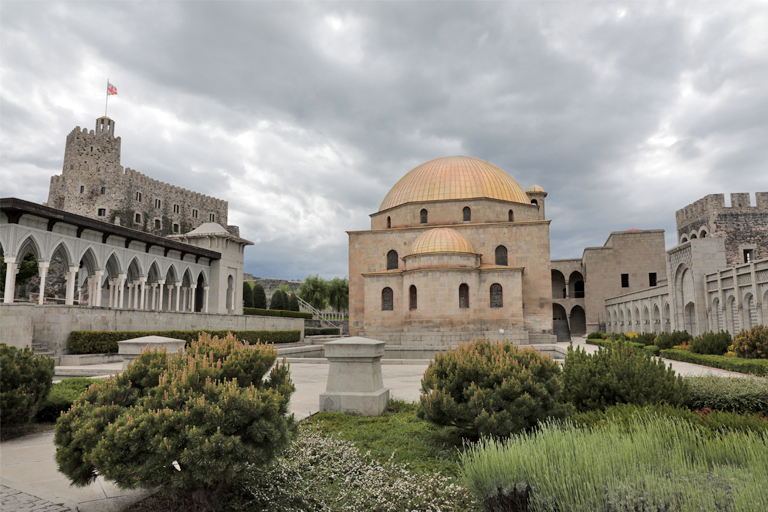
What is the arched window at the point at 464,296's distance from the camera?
26500 millimetres

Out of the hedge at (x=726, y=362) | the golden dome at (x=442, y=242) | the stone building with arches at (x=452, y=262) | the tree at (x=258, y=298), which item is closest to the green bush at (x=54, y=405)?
the hedge at (x=726, y=362)

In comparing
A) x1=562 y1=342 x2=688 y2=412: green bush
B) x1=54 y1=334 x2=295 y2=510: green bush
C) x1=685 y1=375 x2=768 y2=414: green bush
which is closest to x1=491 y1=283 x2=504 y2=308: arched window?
x1=685 y1=375 x2=768 y2=414: green bush

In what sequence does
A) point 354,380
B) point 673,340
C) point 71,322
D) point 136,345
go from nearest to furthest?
point 354,380 < point 136,345 < point 71,322 < point 673,340

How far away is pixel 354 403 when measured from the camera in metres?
7.23

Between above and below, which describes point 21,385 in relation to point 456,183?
below

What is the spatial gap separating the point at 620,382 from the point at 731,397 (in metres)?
1.89

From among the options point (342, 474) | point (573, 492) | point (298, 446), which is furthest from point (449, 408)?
point (573, 492)

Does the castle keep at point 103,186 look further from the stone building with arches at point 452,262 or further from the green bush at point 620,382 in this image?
the green bush at point 620,382

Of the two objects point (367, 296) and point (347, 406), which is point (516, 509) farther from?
point (367, 296)

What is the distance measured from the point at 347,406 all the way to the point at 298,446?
6.40 ft

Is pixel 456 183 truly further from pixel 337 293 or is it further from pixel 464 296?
pixel 337 293

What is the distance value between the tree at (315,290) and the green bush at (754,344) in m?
43.2

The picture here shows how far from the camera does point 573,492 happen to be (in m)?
3.14

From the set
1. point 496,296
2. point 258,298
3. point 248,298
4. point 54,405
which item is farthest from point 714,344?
point 258,298
